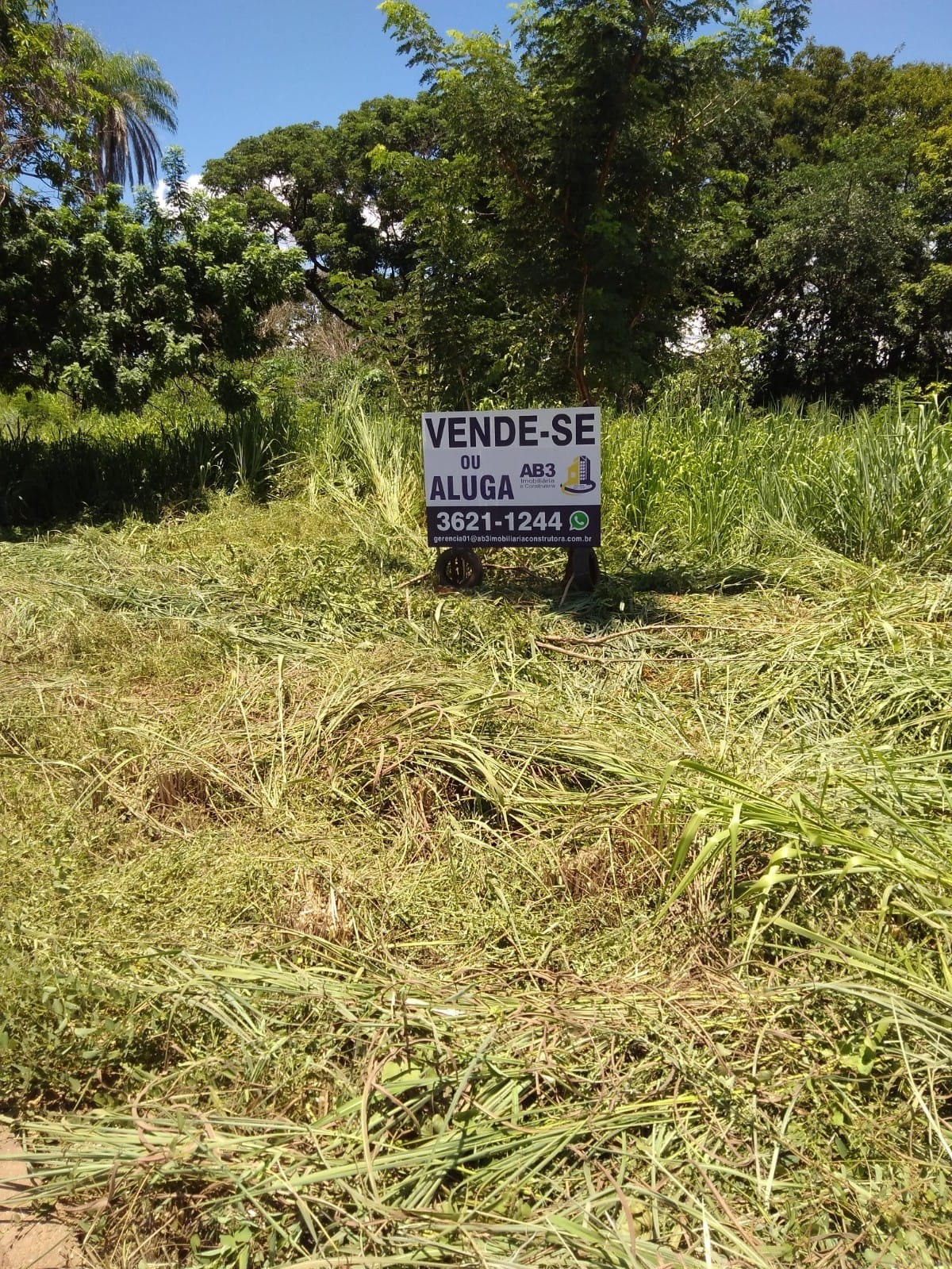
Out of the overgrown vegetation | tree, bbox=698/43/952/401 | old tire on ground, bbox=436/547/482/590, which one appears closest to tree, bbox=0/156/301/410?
the overgrown vegetation

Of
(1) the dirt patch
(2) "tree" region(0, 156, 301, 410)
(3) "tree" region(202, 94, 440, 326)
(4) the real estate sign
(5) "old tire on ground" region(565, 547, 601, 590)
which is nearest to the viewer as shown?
(1) the dirt patch

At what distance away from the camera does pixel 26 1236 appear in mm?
1717

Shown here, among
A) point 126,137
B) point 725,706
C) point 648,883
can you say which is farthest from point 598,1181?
point 126,137

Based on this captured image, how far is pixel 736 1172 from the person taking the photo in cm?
169

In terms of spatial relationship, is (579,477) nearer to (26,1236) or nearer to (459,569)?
(459,569)

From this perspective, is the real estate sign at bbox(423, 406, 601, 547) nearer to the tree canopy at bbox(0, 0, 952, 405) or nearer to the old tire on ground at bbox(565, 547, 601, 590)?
the old tire on ground at bbox(565, 547, 601, 590)

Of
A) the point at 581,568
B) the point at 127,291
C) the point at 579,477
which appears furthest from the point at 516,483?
the point at 127,291

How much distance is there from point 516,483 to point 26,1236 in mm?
3997

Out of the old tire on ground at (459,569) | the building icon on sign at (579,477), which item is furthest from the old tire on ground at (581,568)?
the old tire on ground at (459,569)

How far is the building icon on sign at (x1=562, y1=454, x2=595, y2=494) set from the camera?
4.86 m

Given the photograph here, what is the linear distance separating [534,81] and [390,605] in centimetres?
333

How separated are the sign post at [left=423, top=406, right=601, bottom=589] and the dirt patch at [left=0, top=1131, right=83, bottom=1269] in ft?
12.5

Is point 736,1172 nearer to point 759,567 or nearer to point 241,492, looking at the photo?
point 759,567

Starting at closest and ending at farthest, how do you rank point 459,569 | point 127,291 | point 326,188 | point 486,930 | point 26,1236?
point 26,1236, point 486,930, point 459,569, point 127,291, point 326,188
